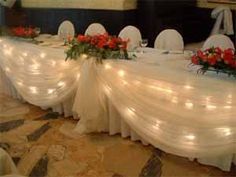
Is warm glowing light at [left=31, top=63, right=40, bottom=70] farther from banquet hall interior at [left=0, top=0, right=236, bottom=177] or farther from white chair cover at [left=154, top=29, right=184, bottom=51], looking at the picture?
white chair cover at [left=154, top=29, right=184, bottom=51]

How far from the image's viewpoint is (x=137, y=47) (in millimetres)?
3074

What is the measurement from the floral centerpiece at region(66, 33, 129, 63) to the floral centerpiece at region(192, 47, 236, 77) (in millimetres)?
709

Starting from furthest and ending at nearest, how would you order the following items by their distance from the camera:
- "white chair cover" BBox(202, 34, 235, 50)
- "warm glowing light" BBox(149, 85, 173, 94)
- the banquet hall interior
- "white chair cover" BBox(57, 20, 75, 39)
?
"white chair cover" BBox(57, 20, 75, 39) < "white chair cover" BBox(202, 34, 235, 50) < "warm glowing light" BBox(149, 85, 173, 94) < the banquet hall interior

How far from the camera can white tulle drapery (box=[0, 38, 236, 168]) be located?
195 centimetres

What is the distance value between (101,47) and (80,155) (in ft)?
2.92

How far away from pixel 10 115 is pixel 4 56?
0.71 metres

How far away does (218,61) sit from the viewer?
201cm

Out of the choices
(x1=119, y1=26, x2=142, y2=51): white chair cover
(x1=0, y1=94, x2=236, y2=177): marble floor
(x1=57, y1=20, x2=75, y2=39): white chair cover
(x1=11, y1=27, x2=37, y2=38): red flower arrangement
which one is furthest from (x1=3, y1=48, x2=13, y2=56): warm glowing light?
(x1=119, y1=26, x2=142, y2=51): white chair cover

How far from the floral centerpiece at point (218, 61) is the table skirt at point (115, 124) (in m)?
0.56

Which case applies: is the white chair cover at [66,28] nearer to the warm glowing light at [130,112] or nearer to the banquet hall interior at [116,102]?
the banquet hall interior at [116,102]

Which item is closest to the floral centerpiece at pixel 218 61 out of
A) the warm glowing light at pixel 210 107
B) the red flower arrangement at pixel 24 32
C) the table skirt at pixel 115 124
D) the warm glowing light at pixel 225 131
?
the warm glowing light at pixel 210 107

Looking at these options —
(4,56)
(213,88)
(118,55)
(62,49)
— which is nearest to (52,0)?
(4,56)

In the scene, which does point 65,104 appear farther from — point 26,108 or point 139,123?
point 139,123

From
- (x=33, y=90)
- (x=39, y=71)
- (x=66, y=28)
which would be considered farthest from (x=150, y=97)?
(x=66, y=28)
